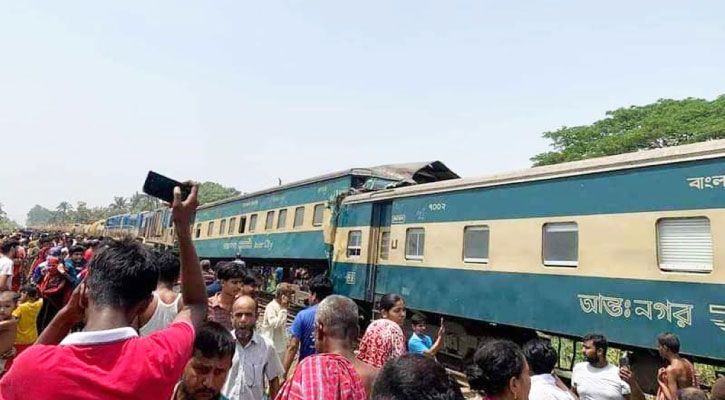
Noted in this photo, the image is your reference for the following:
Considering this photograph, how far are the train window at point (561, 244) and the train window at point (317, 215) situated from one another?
7.33m

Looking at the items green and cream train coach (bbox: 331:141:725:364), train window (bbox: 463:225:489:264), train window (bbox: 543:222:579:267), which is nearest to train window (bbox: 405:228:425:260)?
green and cream train coach (bbox: 331:141:725:364)

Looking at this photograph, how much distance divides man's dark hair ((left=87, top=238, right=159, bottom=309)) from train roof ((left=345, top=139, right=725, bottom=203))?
216 inches

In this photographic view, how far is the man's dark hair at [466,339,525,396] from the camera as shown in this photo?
8.48ft

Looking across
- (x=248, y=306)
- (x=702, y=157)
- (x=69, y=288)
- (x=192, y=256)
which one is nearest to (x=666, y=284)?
(x=702, y=157)

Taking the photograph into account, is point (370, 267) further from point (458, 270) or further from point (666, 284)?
point (666, 284)

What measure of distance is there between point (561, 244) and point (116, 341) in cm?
599

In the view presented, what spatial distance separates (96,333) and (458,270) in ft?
22.6

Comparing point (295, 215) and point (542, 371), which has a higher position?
point (295, 215)

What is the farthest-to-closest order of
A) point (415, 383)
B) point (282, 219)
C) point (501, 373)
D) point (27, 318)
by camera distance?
point (282, 219)
point (27, 318)
point (501, 373)
point (415, 383)

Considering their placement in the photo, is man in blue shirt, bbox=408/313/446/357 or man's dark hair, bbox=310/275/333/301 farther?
man in blue shirt, bbox=408/313/446/357

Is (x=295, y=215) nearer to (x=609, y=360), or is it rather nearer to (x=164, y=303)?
(x=609, y=360)

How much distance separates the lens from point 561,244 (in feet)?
21.2

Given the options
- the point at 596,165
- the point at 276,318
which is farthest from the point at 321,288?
the point at 596,165

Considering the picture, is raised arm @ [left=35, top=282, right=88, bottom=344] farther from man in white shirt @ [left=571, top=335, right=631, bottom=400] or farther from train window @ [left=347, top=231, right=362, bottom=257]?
train window @ [left=347, top=231, right=362, bottom=257]
